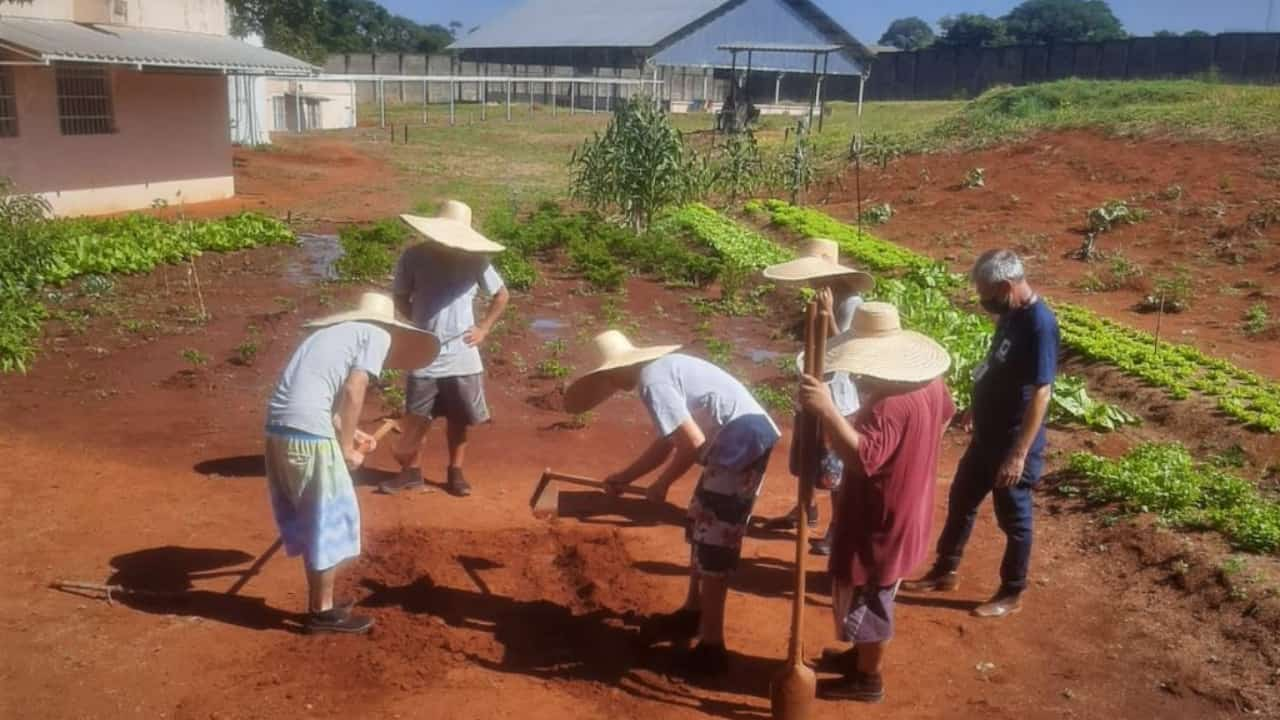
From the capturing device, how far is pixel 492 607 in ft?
17.5

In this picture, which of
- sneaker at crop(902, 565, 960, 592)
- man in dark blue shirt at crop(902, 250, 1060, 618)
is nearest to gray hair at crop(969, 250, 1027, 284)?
man in dark blue shirt at crop(902, 250, 1060, 618)

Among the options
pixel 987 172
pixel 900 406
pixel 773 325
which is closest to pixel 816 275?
pixel 900 406

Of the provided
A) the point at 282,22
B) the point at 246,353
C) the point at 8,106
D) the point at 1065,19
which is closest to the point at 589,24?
the point at 282,22

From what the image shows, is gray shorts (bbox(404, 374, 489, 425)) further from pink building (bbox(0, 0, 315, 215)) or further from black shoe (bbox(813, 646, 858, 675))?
pink building (bbox(0, 0, 315, 215))

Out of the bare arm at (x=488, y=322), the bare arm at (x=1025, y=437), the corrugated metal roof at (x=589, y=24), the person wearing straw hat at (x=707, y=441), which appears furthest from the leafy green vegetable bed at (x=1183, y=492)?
the corrugated metal roof at (x=589, y=24)

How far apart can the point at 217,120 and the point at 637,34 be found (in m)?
29.6

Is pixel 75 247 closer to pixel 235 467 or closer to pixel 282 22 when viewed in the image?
pixel 235 467

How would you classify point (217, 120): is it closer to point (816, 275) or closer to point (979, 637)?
point (816, 275)

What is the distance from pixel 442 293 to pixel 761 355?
4.47 meters

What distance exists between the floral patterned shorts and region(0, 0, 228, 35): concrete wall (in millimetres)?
16125

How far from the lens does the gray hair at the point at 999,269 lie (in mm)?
5043

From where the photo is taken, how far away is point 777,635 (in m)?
5.25

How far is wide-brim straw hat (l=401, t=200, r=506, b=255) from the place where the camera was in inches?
244

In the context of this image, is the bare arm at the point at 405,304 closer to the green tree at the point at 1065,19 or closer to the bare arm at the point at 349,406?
the bare arm at the point at 349,406
